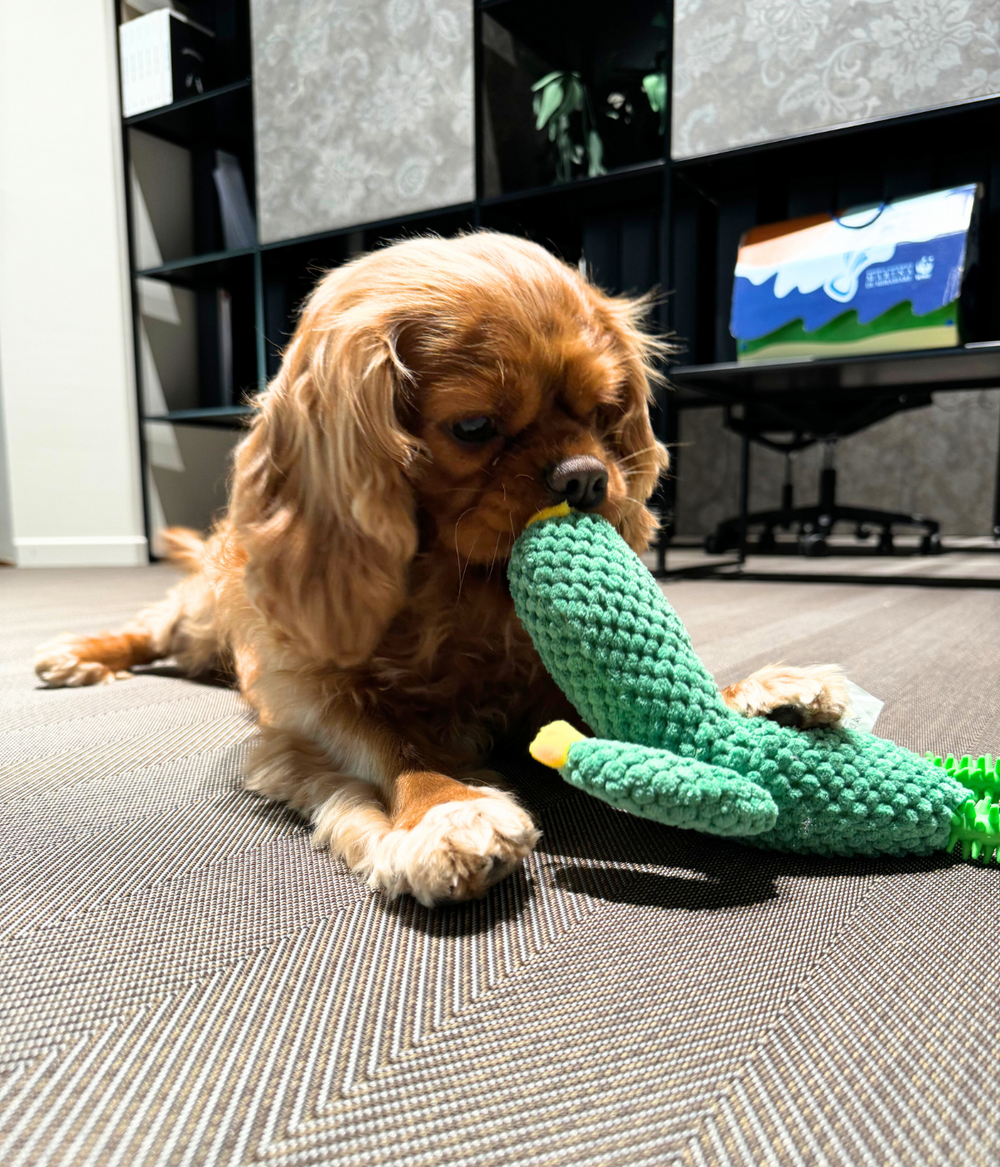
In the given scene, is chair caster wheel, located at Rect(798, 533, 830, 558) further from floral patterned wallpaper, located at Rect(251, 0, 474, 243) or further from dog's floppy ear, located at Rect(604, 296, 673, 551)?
dog's floppy ear, located at Rect(604, 296, 673, 551)

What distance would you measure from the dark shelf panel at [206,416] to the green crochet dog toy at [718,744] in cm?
318

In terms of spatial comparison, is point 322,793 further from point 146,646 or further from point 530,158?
point 530,158

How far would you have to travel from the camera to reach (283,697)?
0.95m

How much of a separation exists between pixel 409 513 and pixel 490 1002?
0.47 metres

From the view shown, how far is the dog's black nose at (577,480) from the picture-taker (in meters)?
0.79

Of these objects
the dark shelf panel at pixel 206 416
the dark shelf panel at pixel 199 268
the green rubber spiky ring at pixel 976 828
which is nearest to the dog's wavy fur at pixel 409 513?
the green rubber spiky ring at pixel 976 828

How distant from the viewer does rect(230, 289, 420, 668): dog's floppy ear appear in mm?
804

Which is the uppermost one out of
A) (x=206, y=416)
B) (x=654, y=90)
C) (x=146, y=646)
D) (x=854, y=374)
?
(x=654, y=90)

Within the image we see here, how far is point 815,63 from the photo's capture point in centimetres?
246

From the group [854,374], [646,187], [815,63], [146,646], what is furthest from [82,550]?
[815,63]

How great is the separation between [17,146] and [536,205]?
9.09ft

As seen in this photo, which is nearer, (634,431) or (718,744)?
(718,744)

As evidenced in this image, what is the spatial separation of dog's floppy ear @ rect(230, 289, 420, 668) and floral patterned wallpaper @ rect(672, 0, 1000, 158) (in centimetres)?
222

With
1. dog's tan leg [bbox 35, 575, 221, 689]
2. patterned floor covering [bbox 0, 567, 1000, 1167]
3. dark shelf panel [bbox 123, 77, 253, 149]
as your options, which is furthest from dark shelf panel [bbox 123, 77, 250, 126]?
patterned floor covering [bbox 0, 567, 1000, 1167]
